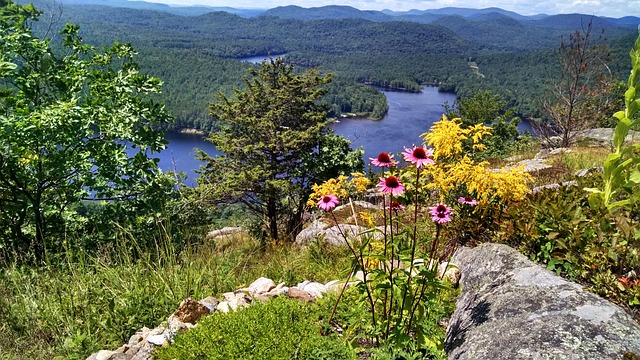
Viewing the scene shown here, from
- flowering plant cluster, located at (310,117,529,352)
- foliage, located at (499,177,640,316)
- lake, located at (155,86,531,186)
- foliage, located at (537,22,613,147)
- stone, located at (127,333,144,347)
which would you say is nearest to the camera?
flowering plant cluster, located at (310,117,529,352)

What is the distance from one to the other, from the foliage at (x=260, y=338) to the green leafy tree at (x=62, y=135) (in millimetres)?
3210

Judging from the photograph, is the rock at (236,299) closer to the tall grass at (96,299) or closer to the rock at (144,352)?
the tall grass at (96,299)

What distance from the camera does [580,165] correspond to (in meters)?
6.79

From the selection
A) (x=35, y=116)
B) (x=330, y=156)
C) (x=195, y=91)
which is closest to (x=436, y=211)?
(x=35, y=116)

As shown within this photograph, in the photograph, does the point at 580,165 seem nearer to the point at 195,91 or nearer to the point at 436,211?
the point at 436,211

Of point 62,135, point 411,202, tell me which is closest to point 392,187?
point 411,202

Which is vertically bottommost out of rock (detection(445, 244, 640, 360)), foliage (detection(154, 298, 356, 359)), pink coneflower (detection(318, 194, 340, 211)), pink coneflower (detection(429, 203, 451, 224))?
foliage (detection(154, 298, 356, 359))

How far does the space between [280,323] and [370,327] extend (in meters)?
0.53

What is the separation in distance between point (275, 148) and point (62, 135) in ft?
29.1

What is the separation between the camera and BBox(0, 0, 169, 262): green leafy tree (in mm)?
4629

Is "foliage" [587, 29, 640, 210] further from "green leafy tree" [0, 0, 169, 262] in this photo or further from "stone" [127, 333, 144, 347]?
"green leafy tree" [0, 0, 169, 262]

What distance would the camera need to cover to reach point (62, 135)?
15.0 feet

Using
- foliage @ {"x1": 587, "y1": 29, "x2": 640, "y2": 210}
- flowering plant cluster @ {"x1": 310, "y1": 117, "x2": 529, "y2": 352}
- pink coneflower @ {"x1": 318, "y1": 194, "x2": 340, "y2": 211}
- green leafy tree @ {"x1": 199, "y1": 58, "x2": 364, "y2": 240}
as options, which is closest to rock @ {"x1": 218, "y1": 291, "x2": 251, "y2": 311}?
flowering plant cluster @ {"x1": 310, "y1": 117, "x2": 529, "y2": 352}

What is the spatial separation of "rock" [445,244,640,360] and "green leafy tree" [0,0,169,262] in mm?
4257
